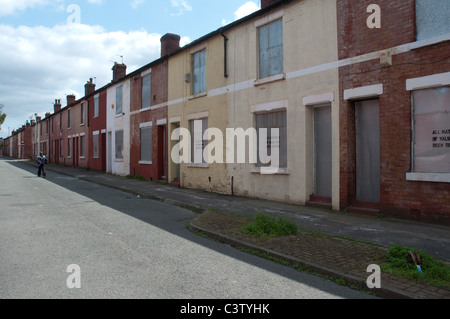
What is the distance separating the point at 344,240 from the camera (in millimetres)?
6277

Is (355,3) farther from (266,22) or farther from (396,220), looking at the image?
(396,220)

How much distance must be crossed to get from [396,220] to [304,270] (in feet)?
13.7

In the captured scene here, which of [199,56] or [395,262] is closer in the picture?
[395,262]

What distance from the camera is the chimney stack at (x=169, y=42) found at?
724 inches

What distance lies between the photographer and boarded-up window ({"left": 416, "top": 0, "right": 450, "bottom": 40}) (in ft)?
24.6

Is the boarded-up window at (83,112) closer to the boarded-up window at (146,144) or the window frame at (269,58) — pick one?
the boarded-up window at (146,144)

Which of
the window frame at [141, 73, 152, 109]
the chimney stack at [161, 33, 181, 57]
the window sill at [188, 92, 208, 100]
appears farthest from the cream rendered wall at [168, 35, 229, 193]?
the window frame at [141, 73, 152, 109]

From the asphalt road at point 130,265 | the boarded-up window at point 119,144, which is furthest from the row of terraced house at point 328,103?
the boarded-up window at point 119,144

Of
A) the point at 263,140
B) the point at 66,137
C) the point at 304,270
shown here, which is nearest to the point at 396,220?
the point at 304,270

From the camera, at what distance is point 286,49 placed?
10.9 meters

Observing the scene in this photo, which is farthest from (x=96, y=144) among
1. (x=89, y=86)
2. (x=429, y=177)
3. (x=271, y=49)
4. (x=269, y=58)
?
(x=429, y=177)

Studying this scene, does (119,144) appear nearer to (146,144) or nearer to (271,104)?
(146,144)

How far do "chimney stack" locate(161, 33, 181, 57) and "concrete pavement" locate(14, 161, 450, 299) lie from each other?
10.7m

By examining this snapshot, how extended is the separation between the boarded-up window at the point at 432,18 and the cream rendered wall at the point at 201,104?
703cm
